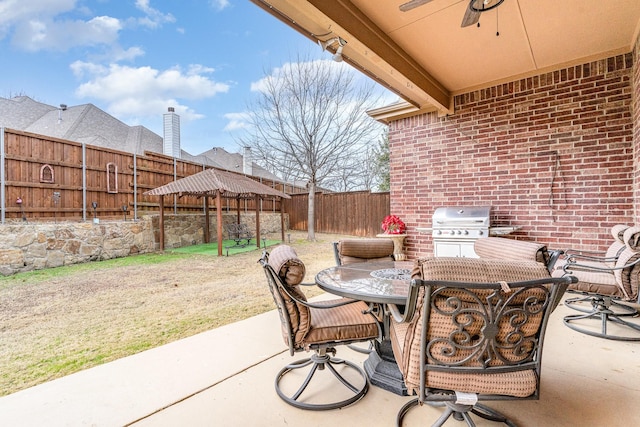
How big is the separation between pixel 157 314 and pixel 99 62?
1845cm

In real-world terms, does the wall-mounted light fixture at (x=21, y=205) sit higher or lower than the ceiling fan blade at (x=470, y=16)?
lower

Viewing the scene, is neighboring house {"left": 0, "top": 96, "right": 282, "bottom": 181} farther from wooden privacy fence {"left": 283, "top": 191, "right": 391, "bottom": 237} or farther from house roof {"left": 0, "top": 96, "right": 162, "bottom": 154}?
wooden privacy fence {"left": 283, "top": 191, "right": 391, "bottom": 237}

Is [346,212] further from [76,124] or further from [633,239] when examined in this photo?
[76,124]

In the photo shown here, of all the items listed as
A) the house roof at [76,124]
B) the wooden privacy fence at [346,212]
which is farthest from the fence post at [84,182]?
the wooden privacy fence at [346,212]

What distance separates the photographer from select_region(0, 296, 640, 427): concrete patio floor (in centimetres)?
167

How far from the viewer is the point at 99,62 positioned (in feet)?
54.6

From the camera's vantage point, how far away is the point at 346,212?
12461 millimetres

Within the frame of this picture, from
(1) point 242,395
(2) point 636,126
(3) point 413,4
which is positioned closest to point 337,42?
(3) point 413,4

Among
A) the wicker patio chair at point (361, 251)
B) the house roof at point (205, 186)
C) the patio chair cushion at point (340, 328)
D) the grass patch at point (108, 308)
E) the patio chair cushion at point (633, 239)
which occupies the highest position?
the house roof at point (205, 186)

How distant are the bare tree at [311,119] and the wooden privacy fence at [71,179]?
371 centimetres

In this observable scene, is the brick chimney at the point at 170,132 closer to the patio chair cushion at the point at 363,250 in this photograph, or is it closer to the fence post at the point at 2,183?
the fence post at the point at 2,183

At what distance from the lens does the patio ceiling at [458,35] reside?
280 cm

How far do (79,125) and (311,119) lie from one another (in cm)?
1084

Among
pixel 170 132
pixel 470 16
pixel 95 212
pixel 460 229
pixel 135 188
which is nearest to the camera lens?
pixel 470 16
